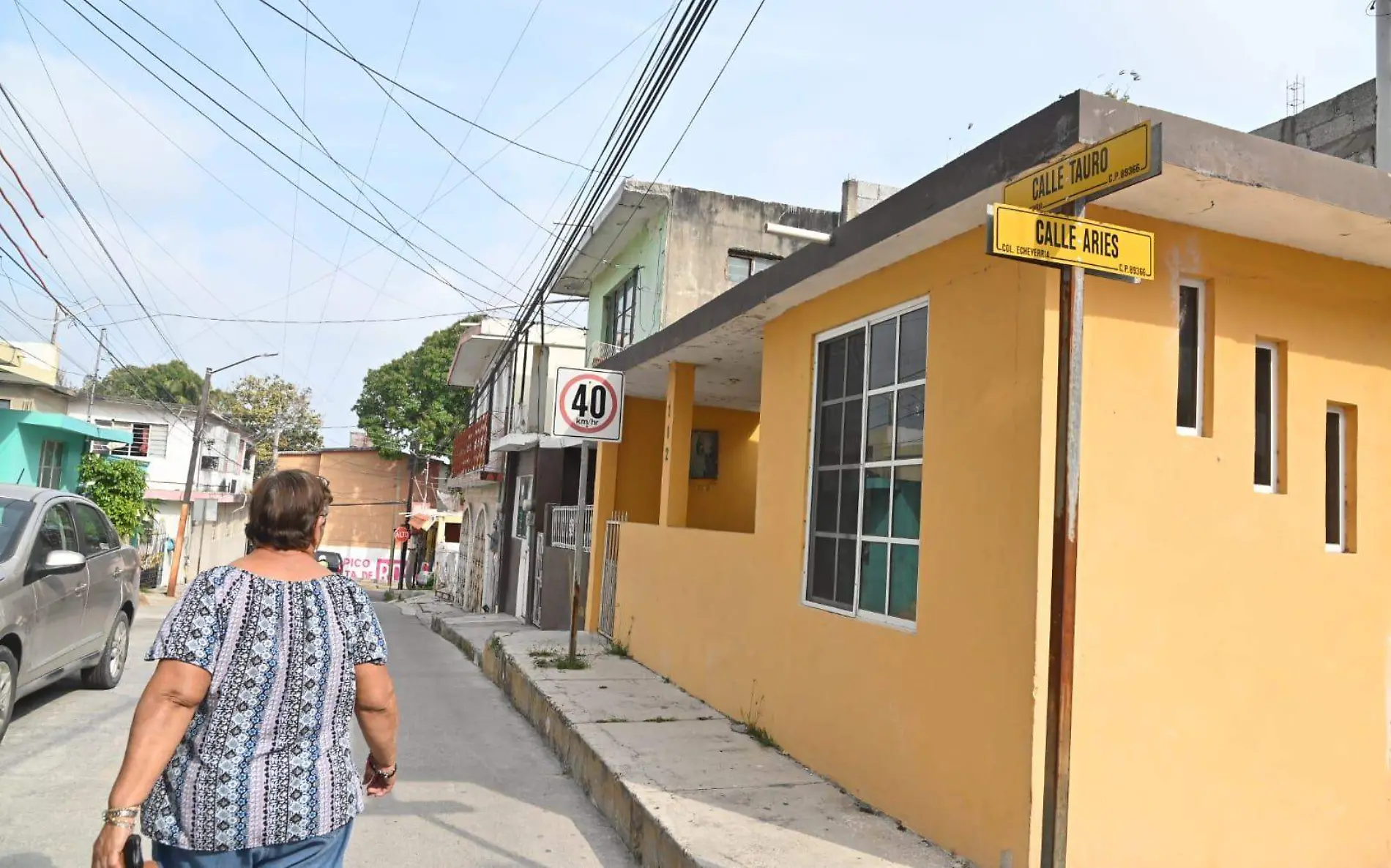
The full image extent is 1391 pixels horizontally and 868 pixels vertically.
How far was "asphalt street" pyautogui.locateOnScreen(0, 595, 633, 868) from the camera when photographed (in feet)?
16.1

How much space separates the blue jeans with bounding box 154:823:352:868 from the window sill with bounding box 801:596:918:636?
10.6ft

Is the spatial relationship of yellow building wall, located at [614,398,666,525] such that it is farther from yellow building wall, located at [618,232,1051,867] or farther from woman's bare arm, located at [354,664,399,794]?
woman's bare arm, located at [354,664,399,794]

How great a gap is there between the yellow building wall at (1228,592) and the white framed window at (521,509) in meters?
14.6

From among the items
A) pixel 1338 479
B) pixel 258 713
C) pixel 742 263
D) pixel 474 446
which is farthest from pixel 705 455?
pixel 474 446

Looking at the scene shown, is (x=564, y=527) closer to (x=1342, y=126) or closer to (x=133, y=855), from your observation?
(x=1342, y=126)

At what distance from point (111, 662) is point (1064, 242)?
872 cm

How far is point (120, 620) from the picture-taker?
866cm

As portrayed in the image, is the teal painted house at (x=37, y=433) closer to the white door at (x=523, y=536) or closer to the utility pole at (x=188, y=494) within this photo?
the utility pole at (x=188, y=494)

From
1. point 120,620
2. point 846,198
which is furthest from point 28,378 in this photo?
point 846,198

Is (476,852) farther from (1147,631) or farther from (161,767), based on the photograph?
(1147,631)

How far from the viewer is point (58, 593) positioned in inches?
268

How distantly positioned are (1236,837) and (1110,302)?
8.31ft

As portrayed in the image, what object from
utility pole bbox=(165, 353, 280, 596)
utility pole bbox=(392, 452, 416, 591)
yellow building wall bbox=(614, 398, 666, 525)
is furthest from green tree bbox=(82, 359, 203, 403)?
yellow building wall bbox=(614, 398, 666, 525)

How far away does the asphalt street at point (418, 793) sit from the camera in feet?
16.1
